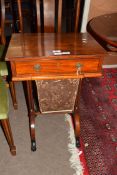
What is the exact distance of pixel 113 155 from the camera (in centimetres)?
141

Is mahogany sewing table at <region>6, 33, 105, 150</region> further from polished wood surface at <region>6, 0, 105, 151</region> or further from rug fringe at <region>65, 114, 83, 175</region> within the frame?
rug fringe at <region>65, 114, 83, 175</region>

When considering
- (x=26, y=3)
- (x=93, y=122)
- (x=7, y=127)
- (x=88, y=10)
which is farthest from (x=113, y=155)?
(x=26, y=3)

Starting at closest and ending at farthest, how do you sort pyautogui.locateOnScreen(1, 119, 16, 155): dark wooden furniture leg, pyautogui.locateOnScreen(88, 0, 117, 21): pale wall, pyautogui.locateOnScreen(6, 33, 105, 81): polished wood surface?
pyautogui.locateOnScreen(6, 33, 105, 81): polished wood surface → pyautogui.locateOnScreen(1, 119, 16, 155): dark wooden furniture leg → pyautogui.locateOnScreen(88, 0, 117, 21): pale wall

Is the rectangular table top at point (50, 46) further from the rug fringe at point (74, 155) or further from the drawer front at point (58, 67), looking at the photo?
the rug fringe at point (74, 155)

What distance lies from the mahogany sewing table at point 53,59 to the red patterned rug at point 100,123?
648mm

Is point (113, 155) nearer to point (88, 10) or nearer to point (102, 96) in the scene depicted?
point (102, 96)

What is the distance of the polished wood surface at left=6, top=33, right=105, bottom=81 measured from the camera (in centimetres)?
100

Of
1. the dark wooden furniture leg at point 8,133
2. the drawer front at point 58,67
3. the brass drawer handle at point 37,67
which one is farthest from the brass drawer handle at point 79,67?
the dark wooden furniture leg at point 8,133

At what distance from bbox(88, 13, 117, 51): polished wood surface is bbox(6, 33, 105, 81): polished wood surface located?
141mm

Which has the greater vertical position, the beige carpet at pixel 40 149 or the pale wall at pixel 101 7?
the pale wall at pixel 101 7

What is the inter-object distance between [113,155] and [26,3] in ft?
9.50

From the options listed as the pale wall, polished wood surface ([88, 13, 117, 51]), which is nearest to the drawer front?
polished wood surface ([88, 13, 117, 51])

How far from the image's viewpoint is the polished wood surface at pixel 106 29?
123 centimetres

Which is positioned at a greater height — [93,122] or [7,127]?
[7,127]
